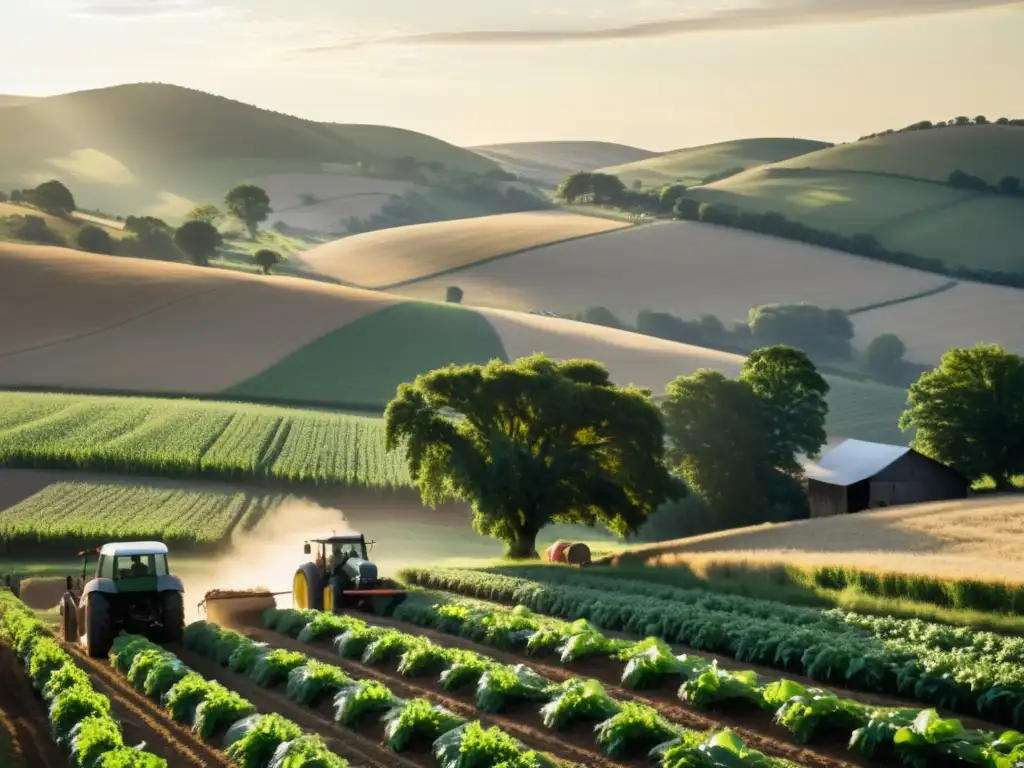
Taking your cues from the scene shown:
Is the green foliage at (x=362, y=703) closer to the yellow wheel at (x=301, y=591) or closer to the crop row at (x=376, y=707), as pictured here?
the crop row at (x=376, y=707)

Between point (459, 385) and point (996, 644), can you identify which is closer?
point (996, 644)

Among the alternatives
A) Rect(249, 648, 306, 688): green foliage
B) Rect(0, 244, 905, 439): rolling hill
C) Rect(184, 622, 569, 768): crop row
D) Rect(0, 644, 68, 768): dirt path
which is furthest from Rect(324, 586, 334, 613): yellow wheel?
Rect(0, 244, 905, 439): rolling hill

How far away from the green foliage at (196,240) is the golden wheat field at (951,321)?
254 feet

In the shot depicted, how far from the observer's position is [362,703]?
21938 mm

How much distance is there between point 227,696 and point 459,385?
117 feet

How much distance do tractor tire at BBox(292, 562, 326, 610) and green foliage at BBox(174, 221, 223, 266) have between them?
135 meters

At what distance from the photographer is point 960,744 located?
57.2ft

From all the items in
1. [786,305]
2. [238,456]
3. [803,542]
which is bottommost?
[803,542]

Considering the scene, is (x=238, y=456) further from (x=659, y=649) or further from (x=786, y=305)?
(x=786, y=305)

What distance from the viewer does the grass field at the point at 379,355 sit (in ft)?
320

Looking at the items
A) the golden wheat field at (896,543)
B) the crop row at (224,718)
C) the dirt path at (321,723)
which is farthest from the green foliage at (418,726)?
the golden wheat field at (896,543)

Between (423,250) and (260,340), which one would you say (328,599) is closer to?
(260,340)

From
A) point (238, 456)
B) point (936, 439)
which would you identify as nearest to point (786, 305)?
point (936, 439)

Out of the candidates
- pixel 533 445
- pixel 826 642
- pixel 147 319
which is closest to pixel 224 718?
pixel 826 642
